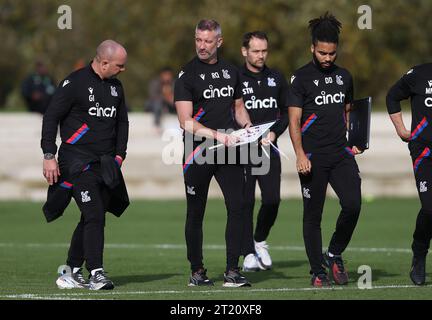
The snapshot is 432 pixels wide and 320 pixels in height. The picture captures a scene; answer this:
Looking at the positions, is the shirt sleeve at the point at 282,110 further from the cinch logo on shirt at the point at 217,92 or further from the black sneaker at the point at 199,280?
the black sneaker at the point at 199,280

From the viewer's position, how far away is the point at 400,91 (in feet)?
38.5

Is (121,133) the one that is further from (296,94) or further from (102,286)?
(296,94)

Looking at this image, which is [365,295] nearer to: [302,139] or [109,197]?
[302,139]

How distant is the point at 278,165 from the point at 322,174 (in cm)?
216

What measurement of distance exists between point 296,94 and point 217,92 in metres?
0.75

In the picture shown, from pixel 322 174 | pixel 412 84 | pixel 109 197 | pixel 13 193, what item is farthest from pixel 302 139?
pixel 13 193

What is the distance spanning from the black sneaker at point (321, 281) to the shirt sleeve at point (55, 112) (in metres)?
2.74

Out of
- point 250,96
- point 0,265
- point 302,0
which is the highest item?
point 302,0

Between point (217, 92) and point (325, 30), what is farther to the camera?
point (217, 92)

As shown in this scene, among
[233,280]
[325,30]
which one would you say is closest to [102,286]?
[233,280]

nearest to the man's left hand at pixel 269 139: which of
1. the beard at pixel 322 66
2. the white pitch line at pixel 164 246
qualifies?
the beard at pixel 322 66
